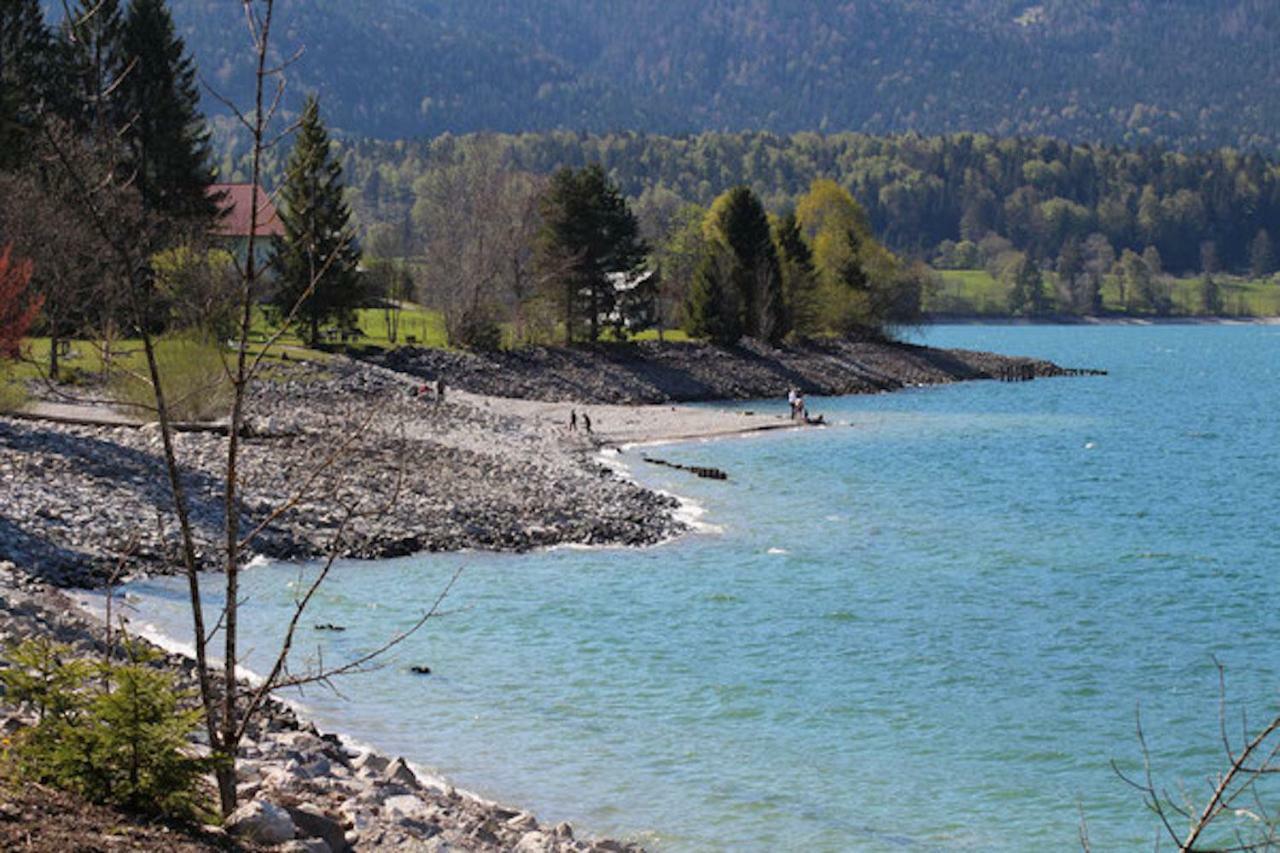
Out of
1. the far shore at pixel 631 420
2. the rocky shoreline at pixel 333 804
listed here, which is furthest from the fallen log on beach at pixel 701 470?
the rocky shoreline at pixel 333 804

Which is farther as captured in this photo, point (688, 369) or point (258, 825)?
point (688, 369)

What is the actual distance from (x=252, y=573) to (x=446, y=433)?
961 inches

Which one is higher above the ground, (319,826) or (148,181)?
(148,181)

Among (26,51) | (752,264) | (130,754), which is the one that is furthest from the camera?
(752,264)

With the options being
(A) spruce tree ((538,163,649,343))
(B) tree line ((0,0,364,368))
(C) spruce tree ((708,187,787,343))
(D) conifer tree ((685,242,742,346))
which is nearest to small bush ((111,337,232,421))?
(B) tree line ((0,0,364,368))

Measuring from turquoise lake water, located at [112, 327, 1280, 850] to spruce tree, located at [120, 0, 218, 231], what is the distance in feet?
116

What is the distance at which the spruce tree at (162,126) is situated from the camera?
227 feet

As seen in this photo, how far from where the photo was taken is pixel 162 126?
230ft

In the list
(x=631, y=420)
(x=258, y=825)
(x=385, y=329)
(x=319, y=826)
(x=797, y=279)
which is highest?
(x=797, y=279)

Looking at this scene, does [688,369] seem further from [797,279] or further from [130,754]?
[130,754]

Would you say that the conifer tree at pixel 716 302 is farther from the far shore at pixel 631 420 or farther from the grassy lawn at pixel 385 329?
the far shore at pixel 631 420

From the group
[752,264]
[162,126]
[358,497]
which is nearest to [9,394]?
[358,497]

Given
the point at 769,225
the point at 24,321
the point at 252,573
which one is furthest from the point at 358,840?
the point at 769,225

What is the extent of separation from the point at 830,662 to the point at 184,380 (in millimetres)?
24345
